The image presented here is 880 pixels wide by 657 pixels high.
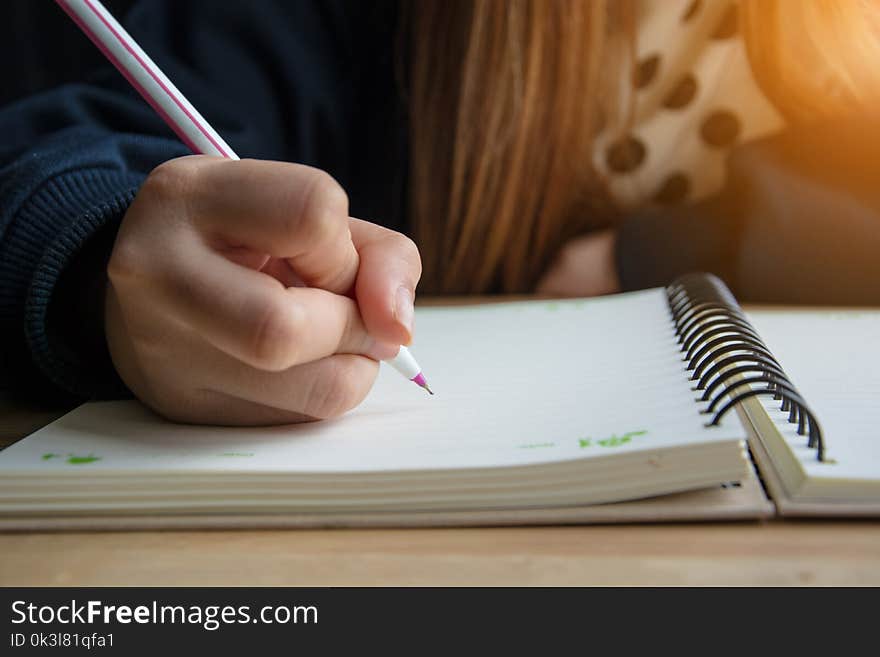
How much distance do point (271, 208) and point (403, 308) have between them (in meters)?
0.08

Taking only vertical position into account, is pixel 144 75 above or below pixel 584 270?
above

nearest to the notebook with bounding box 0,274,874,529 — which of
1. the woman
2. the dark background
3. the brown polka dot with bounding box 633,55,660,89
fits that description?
the woman

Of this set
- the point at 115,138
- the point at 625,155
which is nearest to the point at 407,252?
the point at 115,138

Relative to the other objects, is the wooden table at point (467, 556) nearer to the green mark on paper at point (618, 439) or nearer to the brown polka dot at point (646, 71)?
the green mark on paper at point (618, 439)

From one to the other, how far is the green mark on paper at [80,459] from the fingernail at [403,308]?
5.7 inches

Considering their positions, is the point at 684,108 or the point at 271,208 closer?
the point at 271,208

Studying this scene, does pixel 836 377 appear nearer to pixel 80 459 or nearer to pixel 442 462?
pixel 442 462

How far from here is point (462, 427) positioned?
41cm

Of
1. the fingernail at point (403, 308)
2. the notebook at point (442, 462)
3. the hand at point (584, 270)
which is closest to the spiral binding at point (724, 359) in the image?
the notebook at point (442, 462)

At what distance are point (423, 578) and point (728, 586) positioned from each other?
0.10 metres

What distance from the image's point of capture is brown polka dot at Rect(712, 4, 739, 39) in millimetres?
919

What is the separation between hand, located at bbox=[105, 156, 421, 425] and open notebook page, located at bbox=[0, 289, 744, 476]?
21mm
